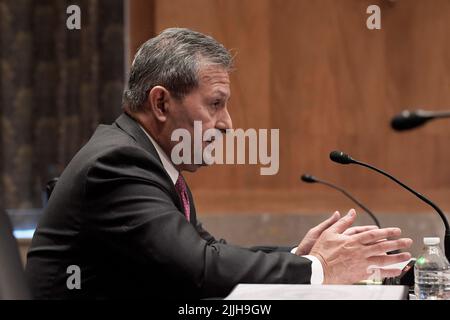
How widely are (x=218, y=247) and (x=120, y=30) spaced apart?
3.09 m

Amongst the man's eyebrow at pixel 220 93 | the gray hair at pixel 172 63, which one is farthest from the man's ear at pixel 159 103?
the man's eyebrow at pixel 220 93

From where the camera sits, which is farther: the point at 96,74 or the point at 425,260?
the point at 96,74

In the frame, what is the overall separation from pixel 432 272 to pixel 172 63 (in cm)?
100

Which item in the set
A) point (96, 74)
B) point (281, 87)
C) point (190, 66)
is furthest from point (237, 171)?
point (190, 66)

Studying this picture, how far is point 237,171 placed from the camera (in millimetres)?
4578

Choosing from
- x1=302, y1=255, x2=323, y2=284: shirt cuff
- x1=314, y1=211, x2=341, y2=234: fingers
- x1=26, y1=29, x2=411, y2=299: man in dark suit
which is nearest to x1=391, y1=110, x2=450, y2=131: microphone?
x1=26, y1=29, x2=411, y2=299: man in dark suit

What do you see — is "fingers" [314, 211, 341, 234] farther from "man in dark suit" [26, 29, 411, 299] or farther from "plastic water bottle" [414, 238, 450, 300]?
"plastic water bottle" [414, 238, 450, 300]

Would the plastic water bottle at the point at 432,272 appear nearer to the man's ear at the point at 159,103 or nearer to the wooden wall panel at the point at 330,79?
the man's ear at the point at 159,103

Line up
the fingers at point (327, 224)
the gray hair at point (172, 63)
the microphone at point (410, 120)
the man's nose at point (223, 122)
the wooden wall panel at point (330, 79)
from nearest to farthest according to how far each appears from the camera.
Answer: the microphone at point (410, 120), the fingers at point (327, 224), the gray hair at point (172, 63), the man's nose at point (223, 122), the wooden wall panel at point (330, 79)

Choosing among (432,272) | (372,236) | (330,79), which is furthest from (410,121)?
(330,79)

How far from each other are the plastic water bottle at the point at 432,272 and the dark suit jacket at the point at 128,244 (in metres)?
0.31

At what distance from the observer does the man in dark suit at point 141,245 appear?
70.3 inches

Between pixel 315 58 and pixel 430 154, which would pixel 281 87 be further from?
pixel 430 154

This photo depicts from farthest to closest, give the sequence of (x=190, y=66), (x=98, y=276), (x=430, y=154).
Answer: (x=430, y=154), (x=190, y=66), (x=98, y=276)
